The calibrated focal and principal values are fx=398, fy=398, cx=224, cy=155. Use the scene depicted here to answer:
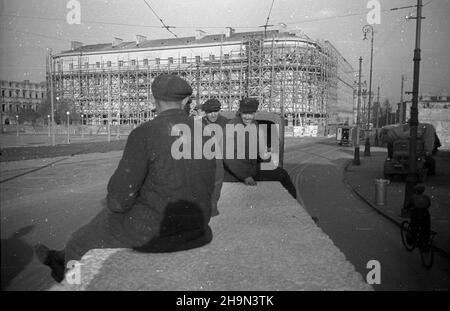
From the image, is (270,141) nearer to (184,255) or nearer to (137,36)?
(137,36)

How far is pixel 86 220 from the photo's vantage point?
7.20 m

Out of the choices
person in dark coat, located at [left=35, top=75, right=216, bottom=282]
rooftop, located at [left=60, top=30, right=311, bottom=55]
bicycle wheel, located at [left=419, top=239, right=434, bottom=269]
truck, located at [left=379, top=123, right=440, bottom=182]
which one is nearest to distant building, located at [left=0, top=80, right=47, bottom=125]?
rooftop, located at [left=60, top=30, right=311, bottom=55]

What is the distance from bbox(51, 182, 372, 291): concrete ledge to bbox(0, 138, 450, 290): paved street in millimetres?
1622

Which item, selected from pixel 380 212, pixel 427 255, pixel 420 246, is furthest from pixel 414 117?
pixel 427 255

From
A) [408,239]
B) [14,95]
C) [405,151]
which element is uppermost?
[14,95]

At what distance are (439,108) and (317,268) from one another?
3558cm

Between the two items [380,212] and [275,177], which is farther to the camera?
[380,212]

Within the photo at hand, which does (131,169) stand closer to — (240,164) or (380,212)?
(240,164)

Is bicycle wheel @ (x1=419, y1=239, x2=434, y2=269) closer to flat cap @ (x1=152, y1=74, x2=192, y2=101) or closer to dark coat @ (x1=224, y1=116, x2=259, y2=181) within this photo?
dark coat @ (x1=224, y1=116, x2=259, y2=181)

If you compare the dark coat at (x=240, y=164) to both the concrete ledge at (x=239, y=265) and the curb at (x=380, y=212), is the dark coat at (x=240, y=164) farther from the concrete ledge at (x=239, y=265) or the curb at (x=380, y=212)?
the curb at (x=380, y=212)

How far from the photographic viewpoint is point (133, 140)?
1.83 meters

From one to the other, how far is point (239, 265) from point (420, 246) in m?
4.84

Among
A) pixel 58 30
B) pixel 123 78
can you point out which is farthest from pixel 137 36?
pixel 58 30

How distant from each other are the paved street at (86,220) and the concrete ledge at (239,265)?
162cm
